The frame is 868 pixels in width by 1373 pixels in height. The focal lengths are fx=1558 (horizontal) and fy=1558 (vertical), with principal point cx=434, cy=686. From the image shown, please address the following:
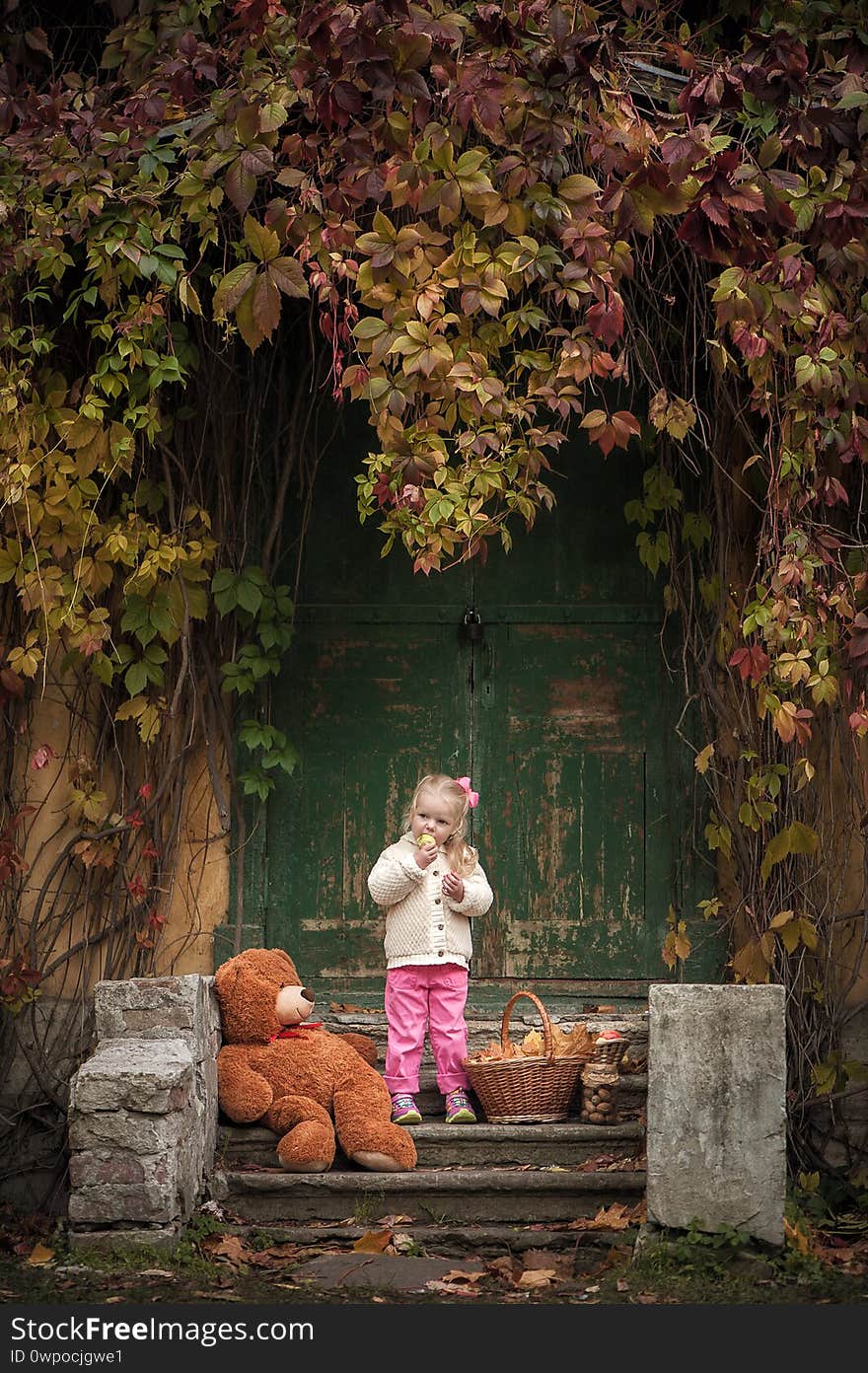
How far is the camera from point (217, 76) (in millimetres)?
5125

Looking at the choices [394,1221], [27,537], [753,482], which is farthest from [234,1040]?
[753,482]

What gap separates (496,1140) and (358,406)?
9.91ft

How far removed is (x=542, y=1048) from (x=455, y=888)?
0.61 meters

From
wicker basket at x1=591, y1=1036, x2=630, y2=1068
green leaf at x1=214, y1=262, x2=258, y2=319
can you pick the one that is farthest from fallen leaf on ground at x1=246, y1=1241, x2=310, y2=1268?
green leaf at x1=214, y1=262, x2=258, y2=319

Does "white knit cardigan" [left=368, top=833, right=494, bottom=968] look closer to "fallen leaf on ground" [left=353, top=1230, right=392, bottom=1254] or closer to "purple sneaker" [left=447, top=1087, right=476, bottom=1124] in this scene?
"purple sneaker" [left=447, top=1087, right=476, bottom=1124]

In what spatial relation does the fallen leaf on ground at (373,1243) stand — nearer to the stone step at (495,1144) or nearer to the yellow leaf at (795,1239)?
the stone step at (495,1144)

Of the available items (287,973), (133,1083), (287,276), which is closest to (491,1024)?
(287,973)

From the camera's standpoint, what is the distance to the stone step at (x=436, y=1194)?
488cm

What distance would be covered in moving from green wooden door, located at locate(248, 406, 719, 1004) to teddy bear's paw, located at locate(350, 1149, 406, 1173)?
46.0 inches

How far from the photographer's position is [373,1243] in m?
4.60

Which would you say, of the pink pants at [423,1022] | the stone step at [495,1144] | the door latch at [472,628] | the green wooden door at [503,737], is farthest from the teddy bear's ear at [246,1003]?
the door latch at [472,628]

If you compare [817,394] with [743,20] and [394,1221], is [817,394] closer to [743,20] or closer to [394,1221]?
[743,20]

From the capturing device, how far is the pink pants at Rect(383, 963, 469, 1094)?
5316 millimetres

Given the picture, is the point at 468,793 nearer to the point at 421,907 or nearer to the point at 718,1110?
the point at 421,907
